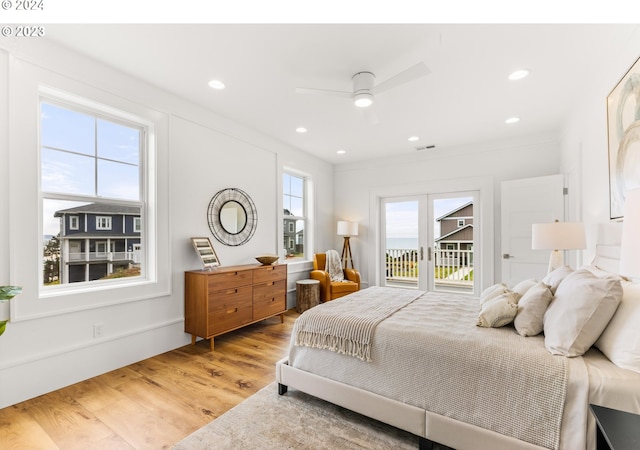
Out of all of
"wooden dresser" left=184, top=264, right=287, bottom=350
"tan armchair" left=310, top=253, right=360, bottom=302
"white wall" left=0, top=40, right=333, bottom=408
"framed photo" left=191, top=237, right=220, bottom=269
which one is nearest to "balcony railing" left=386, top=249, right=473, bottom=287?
"tan armchair" left=310, top=253, right=360, bottom=302

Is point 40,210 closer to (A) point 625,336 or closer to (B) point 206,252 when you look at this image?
(B) point 206,252

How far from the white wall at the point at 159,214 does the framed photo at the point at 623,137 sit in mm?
3733

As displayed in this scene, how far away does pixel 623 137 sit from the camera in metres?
1.99

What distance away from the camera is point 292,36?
2.16 metres

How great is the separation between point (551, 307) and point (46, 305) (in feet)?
11.5

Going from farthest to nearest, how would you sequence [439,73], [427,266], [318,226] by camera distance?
[318,226], [427,266], [439,73]

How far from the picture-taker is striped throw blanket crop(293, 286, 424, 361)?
1.88m

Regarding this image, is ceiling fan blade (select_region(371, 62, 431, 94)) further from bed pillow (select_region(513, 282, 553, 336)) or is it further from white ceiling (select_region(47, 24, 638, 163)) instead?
bed pillow (select_region(513, 282, 553, 336))

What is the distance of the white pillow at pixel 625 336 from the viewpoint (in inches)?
50.1

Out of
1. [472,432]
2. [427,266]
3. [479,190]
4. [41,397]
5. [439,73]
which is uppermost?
[439,73]

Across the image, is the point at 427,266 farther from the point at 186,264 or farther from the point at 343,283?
the point at 186,264

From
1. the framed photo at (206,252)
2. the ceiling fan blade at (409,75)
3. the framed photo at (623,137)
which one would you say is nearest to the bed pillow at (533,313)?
the framed photo at (623,137)
